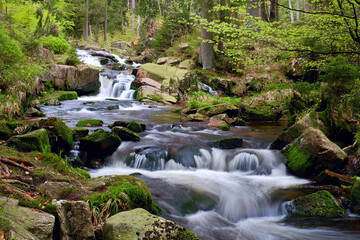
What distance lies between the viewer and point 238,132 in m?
10.3

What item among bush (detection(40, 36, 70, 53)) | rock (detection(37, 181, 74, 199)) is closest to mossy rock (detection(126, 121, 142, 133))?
rock (detection(37, 181, 74, 199))

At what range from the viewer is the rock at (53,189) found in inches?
138

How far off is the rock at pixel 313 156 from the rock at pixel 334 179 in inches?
12.3

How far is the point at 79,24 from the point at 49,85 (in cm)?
2683

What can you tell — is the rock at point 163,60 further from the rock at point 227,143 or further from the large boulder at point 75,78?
the rock at point 227,143

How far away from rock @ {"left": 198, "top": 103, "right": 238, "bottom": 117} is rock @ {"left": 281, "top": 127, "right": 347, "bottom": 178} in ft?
17.8

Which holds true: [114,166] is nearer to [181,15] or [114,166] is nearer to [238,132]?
[238,132]

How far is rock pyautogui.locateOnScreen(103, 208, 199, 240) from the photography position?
2898mm

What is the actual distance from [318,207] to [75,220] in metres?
4.31

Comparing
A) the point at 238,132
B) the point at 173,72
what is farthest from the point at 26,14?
the point at 238,132

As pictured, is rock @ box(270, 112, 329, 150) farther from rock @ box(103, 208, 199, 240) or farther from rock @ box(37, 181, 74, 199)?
rock @ box(37, 181, 74, 199)

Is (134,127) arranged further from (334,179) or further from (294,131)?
(334,179)

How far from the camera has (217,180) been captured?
261 inches

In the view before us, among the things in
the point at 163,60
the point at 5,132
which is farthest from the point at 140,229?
the point at 163,60
